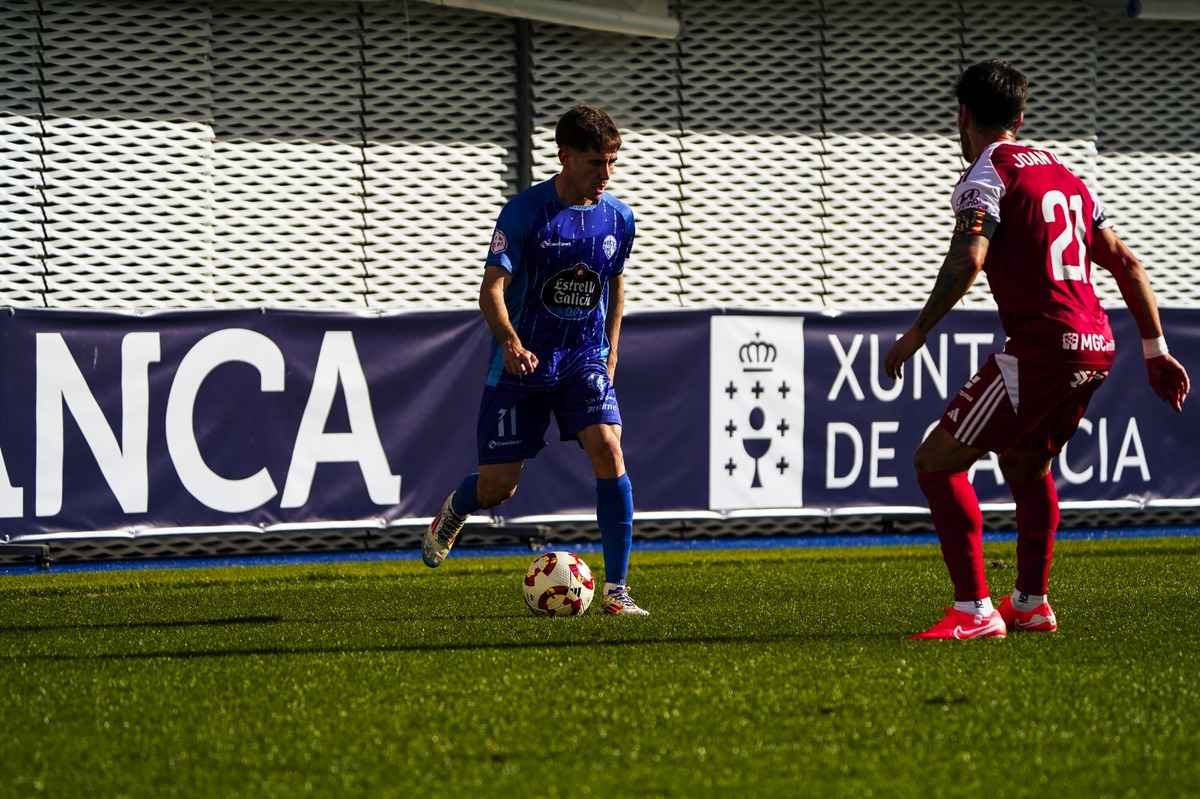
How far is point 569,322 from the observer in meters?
8.37

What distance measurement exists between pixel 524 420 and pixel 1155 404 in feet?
23.1

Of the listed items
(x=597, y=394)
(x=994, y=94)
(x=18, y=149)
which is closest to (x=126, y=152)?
(x=18, y=149)

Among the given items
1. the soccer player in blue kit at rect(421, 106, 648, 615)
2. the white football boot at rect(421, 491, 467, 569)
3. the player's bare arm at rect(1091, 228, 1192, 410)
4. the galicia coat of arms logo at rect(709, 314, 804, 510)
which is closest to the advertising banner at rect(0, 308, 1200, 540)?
the galicia coat of arms logo at rect(709, 314, 804, 510)

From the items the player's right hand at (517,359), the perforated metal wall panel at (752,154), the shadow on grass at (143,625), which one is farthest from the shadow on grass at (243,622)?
the perforated metal wall panel at (752,154)

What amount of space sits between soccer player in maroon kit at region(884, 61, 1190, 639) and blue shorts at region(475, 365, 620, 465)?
70.2 inches

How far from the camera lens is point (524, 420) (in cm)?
848

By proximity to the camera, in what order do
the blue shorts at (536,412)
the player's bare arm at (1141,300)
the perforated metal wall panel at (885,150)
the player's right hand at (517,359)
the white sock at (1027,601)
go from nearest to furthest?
1. the player's bare arm at (1141,300)
2. the white sock at (1027,601)
3. the player's right hand at (517,359)
4. the blue shorts at (536,412)
5. the perforated metal wall panel at (885,150)

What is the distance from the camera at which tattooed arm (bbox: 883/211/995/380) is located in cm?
668

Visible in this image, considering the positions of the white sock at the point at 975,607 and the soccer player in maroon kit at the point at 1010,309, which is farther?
the white sock at the point at 975,607

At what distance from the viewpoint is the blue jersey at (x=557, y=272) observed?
26.9 ft

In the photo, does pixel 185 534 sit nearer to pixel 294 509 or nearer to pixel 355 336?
pixel 294 509

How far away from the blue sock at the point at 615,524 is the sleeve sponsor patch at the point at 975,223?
2.21 meters

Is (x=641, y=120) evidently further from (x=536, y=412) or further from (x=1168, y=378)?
(x=1168, y=378)

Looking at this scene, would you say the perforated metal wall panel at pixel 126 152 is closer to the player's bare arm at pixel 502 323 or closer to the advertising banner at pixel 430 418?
the advertising banner at pixel 430 418
